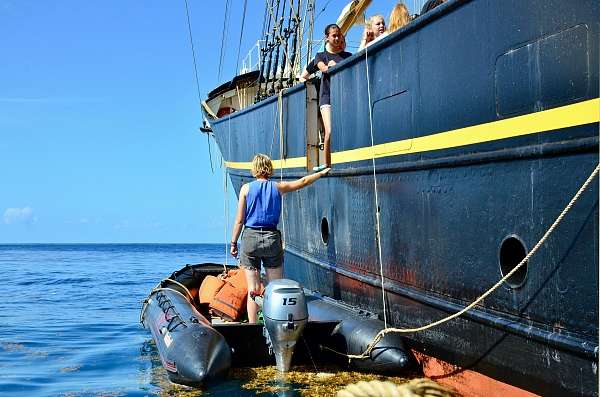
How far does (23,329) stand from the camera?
10828mm

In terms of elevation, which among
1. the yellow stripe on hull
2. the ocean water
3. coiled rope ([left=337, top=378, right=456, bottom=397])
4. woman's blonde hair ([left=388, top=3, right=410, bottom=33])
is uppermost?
woman's blonde hair ([left=388, top=3, right=410, bottom=33])

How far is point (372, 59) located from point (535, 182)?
264cm

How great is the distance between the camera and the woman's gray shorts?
638 centimetres

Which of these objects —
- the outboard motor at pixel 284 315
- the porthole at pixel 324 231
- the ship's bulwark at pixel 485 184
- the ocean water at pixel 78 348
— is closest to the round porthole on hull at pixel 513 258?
the ship's bulwark at pixel 485 184

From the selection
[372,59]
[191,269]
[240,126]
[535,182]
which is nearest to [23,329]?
[191,269]

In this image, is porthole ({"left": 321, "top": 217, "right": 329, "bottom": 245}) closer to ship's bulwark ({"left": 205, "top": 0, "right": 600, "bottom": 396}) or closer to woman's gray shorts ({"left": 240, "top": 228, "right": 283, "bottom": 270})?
ship's bulwark ({"left": 205, "top": 0, "right": 600, "bottom": 396})

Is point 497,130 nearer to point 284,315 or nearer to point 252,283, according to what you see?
point 284,315

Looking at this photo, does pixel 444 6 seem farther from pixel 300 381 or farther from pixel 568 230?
pixel 300 381

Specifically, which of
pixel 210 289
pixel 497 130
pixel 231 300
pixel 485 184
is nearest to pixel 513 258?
pixel 485 184

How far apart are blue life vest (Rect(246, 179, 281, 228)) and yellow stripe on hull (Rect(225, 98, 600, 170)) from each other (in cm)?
102

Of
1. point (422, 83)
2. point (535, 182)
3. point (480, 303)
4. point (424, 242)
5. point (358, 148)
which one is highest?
point (422, 83)

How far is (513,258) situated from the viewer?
178 inches

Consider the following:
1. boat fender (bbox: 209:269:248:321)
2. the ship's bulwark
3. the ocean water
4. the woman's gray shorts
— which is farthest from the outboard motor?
boat fender (bbox: 209:269:248:321)

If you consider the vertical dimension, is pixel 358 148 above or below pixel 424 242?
above
